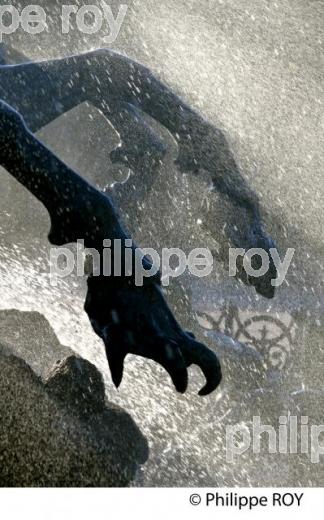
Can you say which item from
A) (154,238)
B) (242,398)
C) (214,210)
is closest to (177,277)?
(154,238)

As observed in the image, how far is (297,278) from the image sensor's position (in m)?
4.46

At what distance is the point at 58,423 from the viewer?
1966 mm

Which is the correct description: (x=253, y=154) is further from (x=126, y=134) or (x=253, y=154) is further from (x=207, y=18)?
(x=126, y=134)

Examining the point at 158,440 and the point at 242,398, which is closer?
the point at 158,440

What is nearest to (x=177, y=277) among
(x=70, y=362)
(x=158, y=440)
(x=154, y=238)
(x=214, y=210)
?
(x=154, y=238)

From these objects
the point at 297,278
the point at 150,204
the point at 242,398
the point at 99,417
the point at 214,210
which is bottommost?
the point at 297,278

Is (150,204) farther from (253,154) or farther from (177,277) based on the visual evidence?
(253,154)

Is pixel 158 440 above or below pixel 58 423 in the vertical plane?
below

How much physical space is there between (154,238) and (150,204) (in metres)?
0.19
